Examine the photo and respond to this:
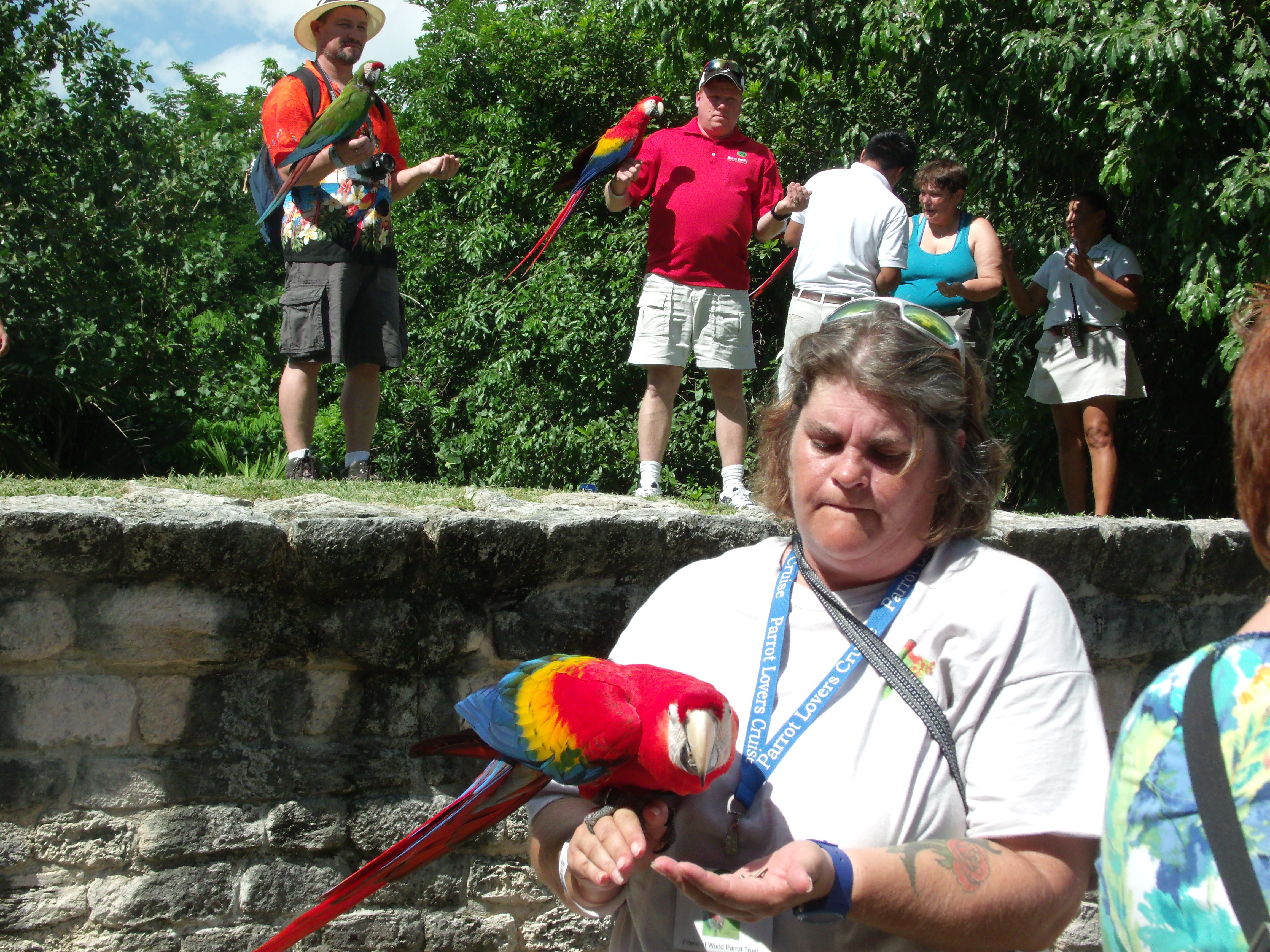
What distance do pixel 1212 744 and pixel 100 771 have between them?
8.00 ft

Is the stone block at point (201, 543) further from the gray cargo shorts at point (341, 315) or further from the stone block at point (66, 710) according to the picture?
the gray cargo shorts at point (341, 315)

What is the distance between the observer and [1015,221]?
7.55 meters

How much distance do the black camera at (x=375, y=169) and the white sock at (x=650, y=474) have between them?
1.55 metres

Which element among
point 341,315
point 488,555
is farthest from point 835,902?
point 341,315

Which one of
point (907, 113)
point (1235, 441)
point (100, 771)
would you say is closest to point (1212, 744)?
point (1235, 441)

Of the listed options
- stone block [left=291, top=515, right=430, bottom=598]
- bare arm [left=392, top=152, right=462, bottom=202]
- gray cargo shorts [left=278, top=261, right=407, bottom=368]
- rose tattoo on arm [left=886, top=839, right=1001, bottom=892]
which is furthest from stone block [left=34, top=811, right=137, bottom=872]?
bare arm [left=392, top=152, right=462, bottom=202]

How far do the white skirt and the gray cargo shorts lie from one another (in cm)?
300

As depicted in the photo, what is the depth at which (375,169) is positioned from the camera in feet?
13.4

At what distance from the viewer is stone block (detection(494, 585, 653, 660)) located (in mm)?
2752

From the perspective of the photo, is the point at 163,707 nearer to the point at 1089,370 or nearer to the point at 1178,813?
the point at 1178,813

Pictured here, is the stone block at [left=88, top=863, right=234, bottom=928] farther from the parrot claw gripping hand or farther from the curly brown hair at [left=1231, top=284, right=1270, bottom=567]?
the curly brown hair at [left=1231, top=284, right=1270, bottom=567]

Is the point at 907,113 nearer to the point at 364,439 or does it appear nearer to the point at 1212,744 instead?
the point at 364,439

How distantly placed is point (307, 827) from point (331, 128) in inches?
99.6

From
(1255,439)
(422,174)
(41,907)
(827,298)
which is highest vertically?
(422,174)
